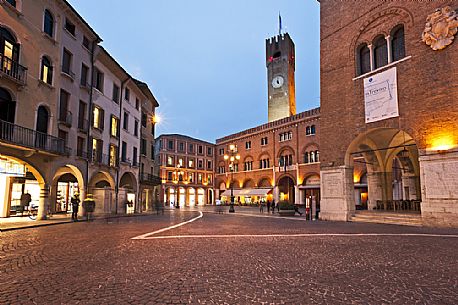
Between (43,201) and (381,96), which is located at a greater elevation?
(381,96)

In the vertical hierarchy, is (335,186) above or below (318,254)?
above

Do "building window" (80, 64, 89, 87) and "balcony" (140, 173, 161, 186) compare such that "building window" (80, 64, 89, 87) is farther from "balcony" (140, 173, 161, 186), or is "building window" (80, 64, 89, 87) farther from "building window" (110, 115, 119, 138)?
"balcony" (140, 173, 161, 186)

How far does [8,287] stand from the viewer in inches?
189

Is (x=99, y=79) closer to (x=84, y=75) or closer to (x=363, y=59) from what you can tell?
(x=84, y=75)

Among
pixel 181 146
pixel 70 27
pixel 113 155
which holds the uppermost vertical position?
pixel 70 27

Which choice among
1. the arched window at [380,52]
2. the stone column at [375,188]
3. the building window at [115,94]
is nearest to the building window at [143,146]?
the building window at [115,94]

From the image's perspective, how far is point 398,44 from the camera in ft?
56.7

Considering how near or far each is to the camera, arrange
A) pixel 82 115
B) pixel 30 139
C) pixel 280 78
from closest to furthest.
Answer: pixel 30 139 → pixel 82 115 → pixel 280 78

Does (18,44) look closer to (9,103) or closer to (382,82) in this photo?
(9,103)

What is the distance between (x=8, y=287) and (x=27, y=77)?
14.6 meters

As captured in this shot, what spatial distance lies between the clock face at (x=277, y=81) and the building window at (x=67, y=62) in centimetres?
4235

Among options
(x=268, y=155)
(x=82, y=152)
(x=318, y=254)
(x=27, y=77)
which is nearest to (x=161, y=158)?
(x=268, y=155)

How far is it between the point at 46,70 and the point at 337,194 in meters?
19.5

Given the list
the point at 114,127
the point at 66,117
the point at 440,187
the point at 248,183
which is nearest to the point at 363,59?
the point at 440,187
